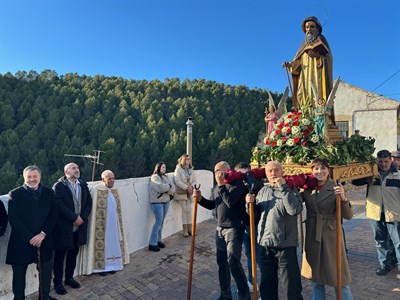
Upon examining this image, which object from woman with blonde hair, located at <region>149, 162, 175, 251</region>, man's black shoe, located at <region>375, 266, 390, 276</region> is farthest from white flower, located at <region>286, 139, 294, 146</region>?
woman with blonde hair, located at <region>149, 162, 175, 251</region>

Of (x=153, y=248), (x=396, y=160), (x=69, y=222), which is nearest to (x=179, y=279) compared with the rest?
(x=153, y=248)

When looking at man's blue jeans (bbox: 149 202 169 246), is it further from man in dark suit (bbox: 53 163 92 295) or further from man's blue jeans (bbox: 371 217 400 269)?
man's blue jeans (bbox: 371 217 400 269)

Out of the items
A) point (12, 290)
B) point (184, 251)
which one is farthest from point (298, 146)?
point (12, 290)

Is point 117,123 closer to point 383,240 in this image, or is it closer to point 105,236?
point 105,236

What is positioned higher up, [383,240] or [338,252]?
[338,252]

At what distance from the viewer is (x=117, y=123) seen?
105 feet

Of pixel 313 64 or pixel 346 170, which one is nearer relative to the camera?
pixel 346 170

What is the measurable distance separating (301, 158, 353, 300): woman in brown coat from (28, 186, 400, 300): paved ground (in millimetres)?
877

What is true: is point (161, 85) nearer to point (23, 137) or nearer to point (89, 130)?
point (89, 130)

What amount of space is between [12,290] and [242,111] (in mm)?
36091

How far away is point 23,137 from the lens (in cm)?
2786

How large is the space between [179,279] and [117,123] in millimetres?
29312

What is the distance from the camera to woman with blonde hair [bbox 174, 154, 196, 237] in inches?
251

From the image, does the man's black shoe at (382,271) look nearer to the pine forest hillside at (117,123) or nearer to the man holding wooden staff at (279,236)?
the man holding wooden staff at (279,236)
